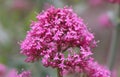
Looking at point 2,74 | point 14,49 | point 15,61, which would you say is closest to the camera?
point 2,74

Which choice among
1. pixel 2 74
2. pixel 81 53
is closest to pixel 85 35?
pixel 81 53

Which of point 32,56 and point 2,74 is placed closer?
point 32,56

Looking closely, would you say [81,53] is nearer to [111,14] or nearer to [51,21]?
[51,21]

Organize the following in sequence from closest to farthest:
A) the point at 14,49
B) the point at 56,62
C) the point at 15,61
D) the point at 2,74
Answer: the point at 56,62 < the point at 2,74 < the point at 15,61 < the point at 14,49

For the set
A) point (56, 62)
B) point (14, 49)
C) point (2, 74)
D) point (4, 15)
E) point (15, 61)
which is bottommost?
point (56, 62)

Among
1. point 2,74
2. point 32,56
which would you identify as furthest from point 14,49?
point 32,56

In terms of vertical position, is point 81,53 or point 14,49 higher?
point 14,49
